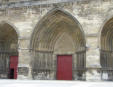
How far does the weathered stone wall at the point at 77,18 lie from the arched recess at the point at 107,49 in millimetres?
579

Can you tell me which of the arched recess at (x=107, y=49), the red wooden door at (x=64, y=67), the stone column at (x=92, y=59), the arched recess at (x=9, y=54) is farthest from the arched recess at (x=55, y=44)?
the arched recess at (x=9, y=54)

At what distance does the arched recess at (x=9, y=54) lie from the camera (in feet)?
44.3

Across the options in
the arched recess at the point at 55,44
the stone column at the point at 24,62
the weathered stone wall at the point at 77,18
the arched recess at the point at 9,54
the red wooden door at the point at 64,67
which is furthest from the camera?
the arched recess at the point at 9,54

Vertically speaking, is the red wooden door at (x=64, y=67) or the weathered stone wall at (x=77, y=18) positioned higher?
the weathered stone wall at (x=77, y=18)

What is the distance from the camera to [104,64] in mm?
11281

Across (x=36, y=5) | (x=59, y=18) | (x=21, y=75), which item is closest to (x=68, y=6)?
(x=59, y=18)

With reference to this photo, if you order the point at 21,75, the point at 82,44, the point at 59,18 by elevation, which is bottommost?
the point at 21,75

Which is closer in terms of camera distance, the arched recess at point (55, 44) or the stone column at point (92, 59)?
the stone column at point (92, 59)

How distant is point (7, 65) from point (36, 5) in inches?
174

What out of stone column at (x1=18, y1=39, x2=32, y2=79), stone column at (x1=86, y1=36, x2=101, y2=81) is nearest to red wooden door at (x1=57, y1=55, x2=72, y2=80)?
stone column at (x1=18, y1=39, x2=32, y2=79)

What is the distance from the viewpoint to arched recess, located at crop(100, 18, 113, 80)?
36.4ft

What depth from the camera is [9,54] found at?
13.6 metres

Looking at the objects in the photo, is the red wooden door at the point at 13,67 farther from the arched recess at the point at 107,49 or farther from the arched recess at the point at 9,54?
the arched recess at the point at 107,49

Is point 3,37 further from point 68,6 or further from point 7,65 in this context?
point 68,6
